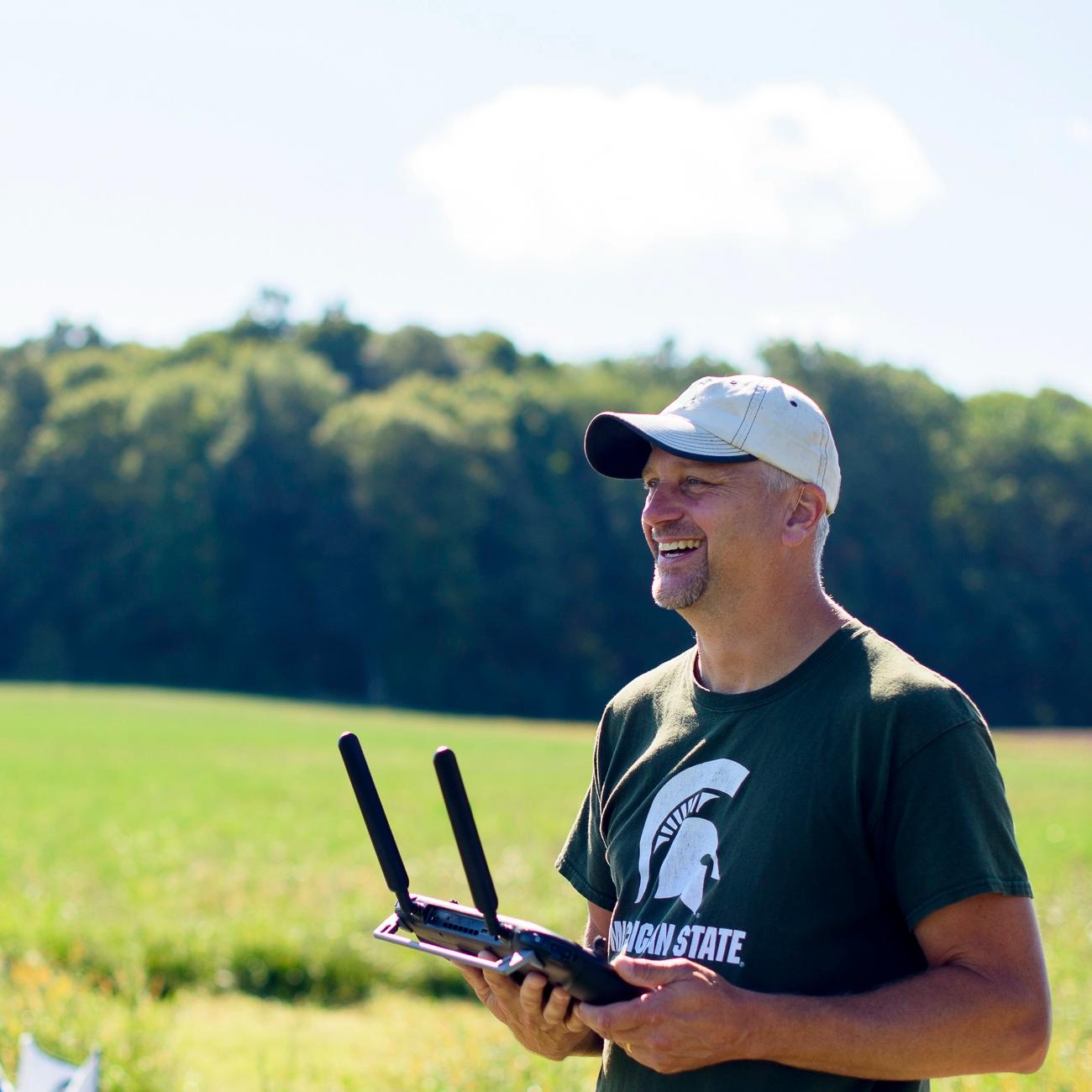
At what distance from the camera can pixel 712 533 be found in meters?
3.00

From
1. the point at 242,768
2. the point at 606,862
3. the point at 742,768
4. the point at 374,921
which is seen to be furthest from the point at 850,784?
the point at 242,768

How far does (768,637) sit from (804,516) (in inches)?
10.7

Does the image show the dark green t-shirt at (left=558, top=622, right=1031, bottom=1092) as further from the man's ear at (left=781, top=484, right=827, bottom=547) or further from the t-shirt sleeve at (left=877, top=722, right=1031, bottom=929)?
the man's ear at (left=781, top=484, right=827, bottom=547)

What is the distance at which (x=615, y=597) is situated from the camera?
73.7 meters

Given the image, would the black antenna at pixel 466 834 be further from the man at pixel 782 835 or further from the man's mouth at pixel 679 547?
the man's mouth at pixel 679 547

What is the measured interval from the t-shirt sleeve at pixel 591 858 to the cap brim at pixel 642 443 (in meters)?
0.73

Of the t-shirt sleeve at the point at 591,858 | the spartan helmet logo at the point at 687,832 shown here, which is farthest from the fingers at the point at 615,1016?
the t-shirt sleeve at the point at 591,858

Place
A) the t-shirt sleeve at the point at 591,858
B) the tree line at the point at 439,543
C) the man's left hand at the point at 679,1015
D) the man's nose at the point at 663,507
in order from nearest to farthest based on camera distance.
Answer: the man's left hand at the point at 679,1015 → the man's nose at the point at 663,507 → the t-shirt sleeve at the point at 591,858 → the tree line at the point at 439,543

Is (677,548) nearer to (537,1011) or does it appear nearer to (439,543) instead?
(537,1011)

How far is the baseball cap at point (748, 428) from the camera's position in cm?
299

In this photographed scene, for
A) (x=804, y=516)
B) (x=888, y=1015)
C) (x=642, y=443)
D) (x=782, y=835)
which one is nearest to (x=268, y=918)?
(x=642, y=443)

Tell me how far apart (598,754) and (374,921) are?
27.0ft

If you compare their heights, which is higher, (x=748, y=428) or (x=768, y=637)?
(x=748, y=428)

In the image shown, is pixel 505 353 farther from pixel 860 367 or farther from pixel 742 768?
pixel 742 768
